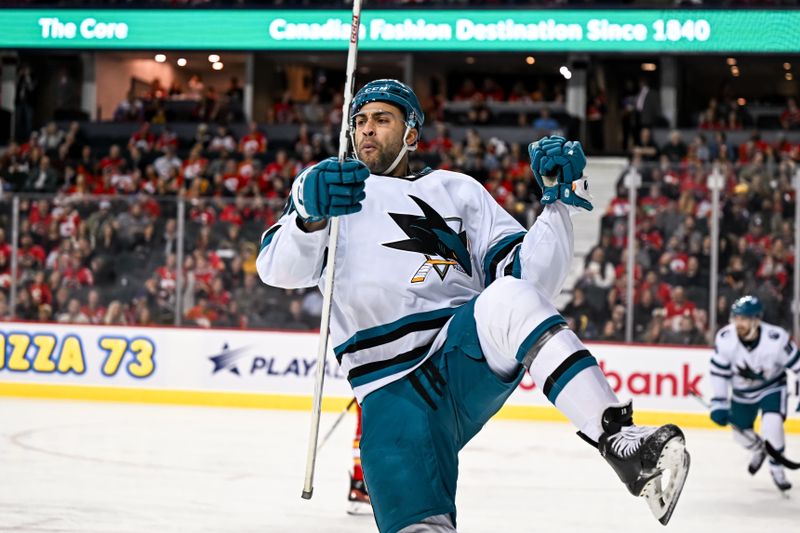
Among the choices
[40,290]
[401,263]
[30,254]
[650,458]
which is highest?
[401,263]

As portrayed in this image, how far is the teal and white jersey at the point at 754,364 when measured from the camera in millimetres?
8109

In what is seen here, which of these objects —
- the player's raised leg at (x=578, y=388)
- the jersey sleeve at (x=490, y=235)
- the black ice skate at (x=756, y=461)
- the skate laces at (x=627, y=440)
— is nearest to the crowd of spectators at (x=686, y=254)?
the black ice skate at (x=756, y=461)

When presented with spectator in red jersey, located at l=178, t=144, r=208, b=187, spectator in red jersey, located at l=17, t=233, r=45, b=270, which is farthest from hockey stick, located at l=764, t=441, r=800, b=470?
spectator in red jersey, located at l=178, t=144, r=208, b=187

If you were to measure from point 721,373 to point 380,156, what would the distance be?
537 cm

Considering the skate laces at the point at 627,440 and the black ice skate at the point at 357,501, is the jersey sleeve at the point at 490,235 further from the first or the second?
the black ice skate at the point at 357,501

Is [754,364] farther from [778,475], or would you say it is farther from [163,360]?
[163,360]

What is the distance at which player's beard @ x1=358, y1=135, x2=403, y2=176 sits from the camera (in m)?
3.38

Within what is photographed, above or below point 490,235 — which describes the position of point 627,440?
below

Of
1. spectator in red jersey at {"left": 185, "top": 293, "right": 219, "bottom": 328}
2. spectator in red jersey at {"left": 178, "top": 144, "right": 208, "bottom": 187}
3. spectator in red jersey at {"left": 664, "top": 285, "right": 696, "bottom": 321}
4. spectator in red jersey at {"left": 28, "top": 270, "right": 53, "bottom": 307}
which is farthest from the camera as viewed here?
spectator in red jersey at {"left": 178, "top": 144, "right": 208, "bottom": 187}

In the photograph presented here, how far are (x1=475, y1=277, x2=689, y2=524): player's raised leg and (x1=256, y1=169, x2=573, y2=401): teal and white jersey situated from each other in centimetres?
32

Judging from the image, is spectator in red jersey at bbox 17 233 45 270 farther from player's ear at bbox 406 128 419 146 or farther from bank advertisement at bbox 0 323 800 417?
player's ear at bbox 406 128 419 146

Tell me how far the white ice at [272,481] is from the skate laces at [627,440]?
125 inches

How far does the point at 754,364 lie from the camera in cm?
814

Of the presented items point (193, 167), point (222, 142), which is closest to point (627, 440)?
point (193, 167)
